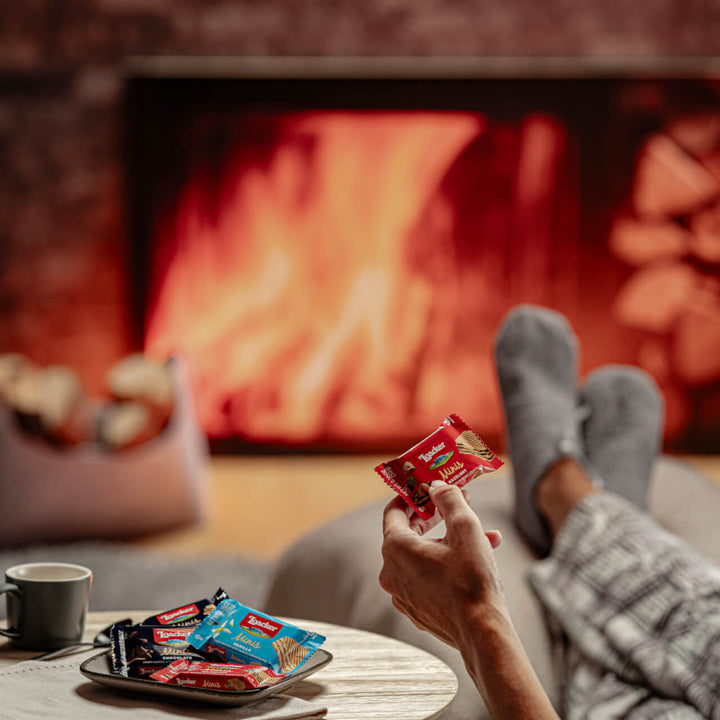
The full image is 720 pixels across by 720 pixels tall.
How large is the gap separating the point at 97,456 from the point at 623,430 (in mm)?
1182

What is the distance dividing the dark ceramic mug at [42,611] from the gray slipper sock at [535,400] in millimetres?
626

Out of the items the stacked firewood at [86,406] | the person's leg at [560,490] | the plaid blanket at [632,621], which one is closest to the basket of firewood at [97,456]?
the stacked firewood at [86,406]

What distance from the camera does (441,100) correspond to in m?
2.58

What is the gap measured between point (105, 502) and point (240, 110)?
1.20m

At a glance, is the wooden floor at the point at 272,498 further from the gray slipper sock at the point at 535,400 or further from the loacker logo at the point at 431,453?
the loacker logo at the point at 431,453

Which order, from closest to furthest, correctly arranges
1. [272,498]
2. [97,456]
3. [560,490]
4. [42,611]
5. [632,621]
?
[42,611]
[632,621]
[560,490]
[97,456]
[272,498]

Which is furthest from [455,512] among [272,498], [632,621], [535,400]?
[272,498]

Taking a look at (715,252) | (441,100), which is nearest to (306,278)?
(441,100)

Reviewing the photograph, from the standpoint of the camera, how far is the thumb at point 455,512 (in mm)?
495

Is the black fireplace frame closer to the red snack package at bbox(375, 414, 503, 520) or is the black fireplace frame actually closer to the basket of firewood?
the basket of firewood

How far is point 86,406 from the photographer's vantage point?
2.13 m

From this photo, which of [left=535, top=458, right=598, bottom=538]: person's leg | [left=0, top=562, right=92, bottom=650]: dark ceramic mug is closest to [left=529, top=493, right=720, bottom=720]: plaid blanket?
[left=535, top=458, right=598, bottom=538]: person's leg

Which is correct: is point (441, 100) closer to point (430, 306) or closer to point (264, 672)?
point (430, 306)

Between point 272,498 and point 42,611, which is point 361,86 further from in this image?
point 42,611
